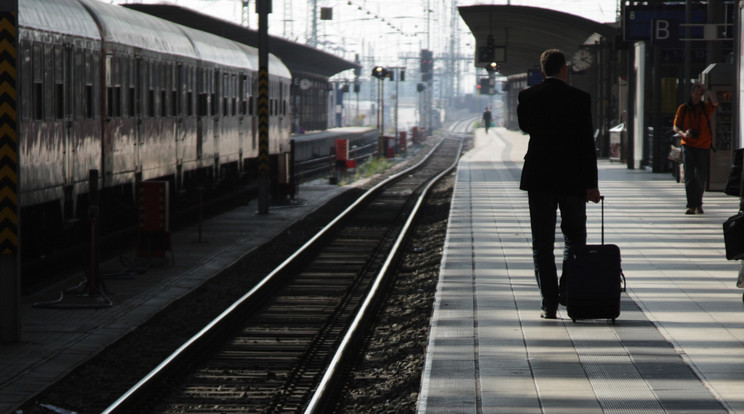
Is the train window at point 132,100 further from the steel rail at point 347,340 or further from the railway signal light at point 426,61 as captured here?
the railway signal light at point 426,61

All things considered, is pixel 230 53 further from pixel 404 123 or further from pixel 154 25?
pixel 404 123

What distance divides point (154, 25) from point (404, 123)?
11744cm

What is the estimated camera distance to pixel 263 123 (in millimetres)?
23344

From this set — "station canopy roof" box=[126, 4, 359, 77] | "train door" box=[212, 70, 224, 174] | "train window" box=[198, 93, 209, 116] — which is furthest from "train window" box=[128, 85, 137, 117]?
"station canopy roof" box=[126, 4, 359, 77]

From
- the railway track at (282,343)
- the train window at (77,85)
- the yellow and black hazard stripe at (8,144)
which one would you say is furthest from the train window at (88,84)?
the yellow and black hazard stripe at (8,144)

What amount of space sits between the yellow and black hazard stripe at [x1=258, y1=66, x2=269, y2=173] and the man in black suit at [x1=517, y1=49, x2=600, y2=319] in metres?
15.0

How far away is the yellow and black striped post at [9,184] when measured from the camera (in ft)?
30.9

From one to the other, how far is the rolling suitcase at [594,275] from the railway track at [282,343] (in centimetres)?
178

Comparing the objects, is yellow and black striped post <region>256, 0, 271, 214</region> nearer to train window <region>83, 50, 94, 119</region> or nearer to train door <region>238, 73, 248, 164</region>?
train door <region>238, 73, 248, 164</region>

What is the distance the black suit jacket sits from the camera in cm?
785

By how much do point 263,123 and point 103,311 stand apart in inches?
473

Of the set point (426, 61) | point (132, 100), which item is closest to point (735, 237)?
point (132, 100)

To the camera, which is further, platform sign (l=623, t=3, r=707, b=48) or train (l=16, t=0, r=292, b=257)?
platform sign (l=623, t=3, r=707, b=48)

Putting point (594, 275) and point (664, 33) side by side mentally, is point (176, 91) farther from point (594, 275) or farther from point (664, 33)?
point (594, 275)
